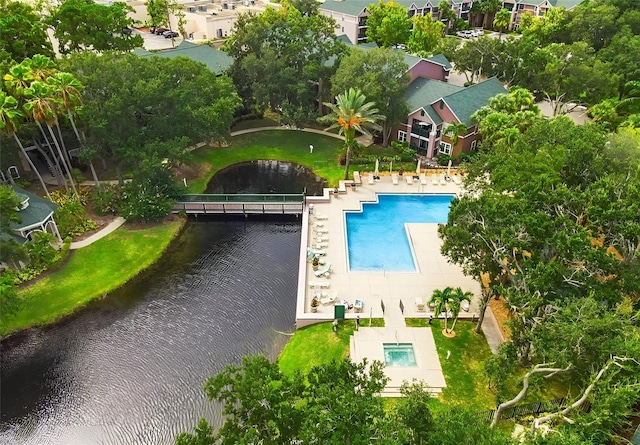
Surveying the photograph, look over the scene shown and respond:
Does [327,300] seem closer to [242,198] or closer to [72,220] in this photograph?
[242,198]

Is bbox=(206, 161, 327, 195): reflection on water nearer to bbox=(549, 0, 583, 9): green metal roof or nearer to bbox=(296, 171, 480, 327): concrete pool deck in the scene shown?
bbox=(296, 171, 480, 327): concrete pool deck

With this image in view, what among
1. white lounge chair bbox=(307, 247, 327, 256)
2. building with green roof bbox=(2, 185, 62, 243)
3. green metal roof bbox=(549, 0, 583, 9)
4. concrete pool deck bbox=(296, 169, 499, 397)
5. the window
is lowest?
concrete pool deck bbox=(296, 169, 499, 397)

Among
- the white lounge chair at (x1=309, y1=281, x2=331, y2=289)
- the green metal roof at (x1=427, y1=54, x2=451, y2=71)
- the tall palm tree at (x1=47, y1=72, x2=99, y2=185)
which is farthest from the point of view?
the green metal roof at (x1=427, y1=54, x2=451, y2=71)

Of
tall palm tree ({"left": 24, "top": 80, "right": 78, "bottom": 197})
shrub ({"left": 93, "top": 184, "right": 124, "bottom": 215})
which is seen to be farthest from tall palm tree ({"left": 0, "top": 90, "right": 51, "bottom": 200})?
shrub ({"left": 93, "top": 184, "right": 124, "bottom": 215})

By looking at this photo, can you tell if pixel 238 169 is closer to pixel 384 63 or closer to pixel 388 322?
pixel 384 63

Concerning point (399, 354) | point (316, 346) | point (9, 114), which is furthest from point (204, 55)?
point (399, 354)
